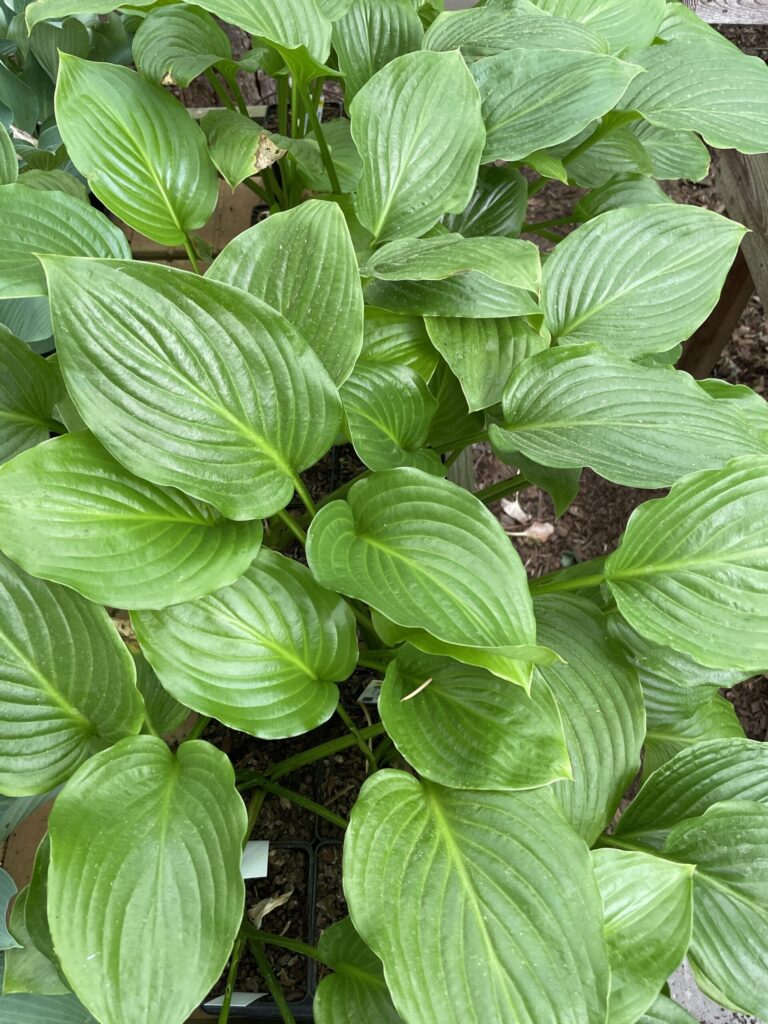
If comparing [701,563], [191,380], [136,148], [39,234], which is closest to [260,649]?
[191,380]

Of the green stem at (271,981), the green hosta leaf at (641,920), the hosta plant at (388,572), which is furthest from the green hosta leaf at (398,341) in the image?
the green stem at (271,981)

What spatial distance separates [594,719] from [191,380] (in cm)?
57

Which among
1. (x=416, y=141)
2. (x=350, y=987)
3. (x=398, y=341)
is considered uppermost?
(x=416, y=141)

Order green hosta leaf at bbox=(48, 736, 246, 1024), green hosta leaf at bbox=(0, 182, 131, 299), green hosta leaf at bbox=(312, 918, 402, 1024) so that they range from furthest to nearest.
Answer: green hosta leaf at bbox=(0, 182, 131, 299), green hosta leaf at bbox=(312, 918, 402, 1024), green hosta leaf at bbox=(48, 736, 246, 1024)

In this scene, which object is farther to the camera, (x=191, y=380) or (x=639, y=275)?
(x=639, y=275)

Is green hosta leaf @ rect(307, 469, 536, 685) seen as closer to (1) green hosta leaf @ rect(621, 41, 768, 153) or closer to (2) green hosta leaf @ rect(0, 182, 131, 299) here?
(2) green hosta leaf @ rect(0, 182, 131, 299)

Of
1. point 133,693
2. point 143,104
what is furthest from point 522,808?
point 143,104

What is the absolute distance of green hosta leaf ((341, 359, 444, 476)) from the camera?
35.0 inches

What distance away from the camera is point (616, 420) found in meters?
0.88

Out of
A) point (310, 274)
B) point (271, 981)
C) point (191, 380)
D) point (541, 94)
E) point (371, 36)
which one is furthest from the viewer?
point (371, 36)

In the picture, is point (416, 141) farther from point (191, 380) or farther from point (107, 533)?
point (107, 533)

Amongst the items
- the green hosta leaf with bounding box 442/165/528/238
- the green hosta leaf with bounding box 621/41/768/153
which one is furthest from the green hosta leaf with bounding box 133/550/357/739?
the green hosta leaf with bounding box 621/41/768/153

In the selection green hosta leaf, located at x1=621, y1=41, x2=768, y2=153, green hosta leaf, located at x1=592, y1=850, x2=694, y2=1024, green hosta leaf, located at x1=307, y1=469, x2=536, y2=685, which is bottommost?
green hosta leaf, located at x1=592, y1=850, x2=694, y2=1024

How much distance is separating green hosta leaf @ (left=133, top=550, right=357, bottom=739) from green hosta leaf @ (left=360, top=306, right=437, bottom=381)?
35 cm
